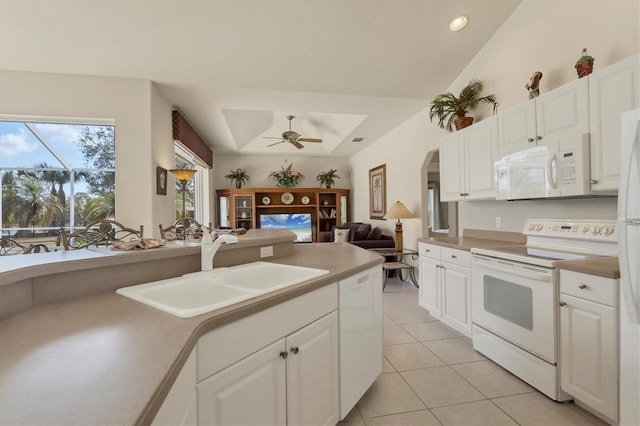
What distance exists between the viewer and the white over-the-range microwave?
1.99m

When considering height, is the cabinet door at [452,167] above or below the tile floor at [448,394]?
above

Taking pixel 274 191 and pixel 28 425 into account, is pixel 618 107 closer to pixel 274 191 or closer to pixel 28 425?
pixel 28 425

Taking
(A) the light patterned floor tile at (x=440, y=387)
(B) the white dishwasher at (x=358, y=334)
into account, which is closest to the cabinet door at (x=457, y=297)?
(A) the light patterned floor tile at (x=440, y=387)

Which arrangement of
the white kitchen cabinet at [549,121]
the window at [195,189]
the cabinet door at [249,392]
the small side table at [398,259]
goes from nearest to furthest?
the cabinet door at [249,392]
the white kitchen cabinet at [549,121]
the small side table at [398,259]
the window at [195,189]

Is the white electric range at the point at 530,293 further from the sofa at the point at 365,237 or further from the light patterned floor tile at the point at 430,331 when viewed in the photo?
the sofa at the point at 365,237

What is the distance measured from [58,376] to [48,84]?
3698 mm

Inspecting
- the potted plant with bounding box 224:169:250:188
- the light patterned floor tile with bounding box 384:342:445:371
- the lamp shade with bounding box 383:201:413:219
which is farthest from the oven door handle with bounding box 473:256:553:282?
the potted plant with bounding box 224:169:250:188

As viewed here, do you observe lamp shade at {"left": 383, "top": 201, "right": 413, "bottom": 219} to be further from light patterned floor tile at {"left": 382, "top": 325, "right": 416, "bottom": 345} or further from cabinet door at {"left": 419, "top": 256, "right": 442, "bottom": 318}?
light patterned floor tile at {"left": 382, "top": 325, "right": 416, "bottom": 345}

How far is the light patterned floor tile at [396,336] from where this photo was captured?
2.75 meters

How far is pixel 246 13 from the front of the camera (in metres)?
2.61

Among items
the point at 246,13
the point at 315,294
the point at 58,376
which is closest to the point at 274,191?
the point at 246,13

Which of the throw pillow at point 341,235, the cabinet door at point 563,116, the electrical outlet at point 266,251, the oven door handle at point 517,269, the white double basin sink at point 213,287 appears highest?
the cabinet door at point 563,116

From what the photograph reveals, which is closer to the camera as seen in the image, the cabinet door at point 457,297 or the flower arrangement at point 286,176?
the cabinet door at point 457,297

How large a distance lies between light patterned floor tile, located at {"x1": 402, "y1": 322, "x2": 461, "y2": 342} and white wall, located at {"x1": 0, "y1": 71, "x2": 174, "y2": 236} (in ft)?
9.60
